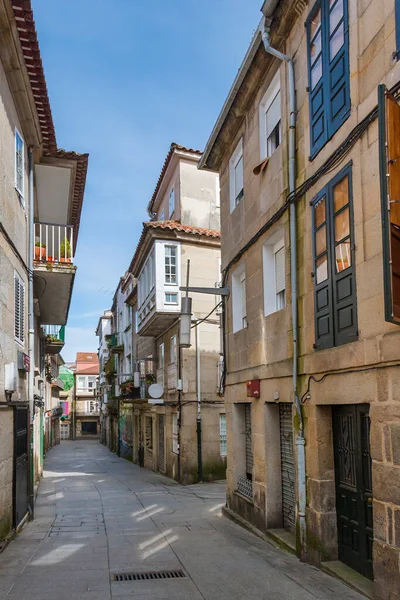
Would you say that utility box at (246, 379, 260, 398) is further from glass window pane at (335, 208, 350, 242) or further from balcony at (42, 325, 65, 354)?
balcony at (42, 325, 65, 354)

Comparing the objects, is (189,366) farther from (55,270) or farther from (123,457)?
(123,457)

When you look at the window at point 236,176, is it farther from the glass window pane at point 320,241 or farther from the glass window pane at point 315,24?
the glass window pane at point 320,241

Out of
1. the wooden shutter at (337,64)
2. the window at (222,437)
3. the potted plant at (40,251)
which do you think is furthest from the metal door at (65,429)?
the wooden shutter at (337,64)

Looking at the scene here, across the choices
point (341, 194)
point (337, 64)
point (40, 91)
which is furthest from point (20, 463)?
point (337, 64)

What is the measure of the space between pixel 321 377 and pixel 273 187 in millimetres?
3722

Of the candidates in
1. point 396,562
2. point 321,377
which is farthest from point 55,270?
point 396,562

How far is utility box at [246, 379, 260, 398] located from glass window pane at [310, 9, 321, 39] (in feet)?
19.2

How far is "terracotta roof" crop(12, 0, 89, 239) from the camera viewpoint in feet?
29.8

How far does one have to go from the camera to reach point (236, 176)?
43.3ft

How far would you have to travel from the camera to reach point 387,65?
251 inches

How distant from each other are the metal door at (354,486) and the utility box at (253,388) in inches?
112

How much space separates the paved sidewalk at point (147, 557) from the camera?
7.09m

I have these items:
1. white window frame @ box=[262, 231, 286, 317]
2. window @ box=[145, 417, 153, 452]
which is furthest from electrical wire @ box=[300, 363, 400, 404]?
window @ box=[145, 417, 153, 452]

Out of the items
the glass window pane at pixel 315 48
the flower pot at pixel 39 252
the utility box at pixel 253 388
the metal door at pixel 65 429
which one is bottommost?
the metal door at pixel 65 429
